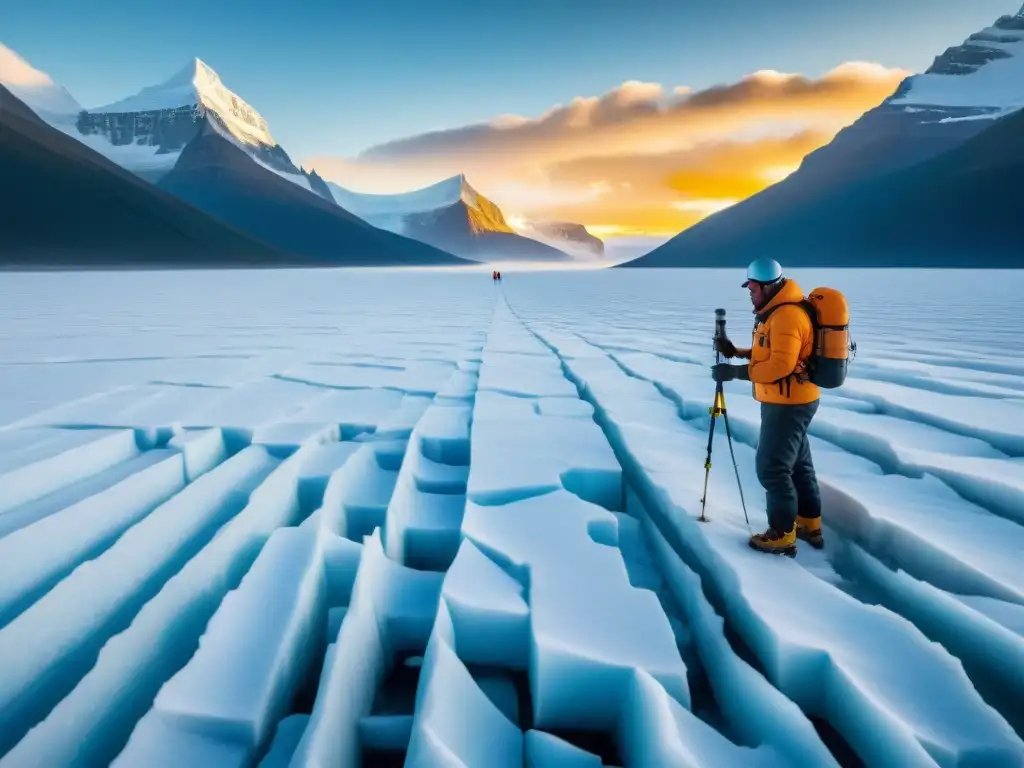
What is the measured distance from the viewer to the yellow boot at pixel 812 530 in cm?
253

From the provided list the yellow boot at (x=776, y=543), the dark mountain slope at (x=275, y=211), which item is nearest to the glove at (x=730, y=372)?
the yellow boot at (x=776, y=543)

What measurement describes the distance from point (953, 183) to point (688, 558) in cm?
11237

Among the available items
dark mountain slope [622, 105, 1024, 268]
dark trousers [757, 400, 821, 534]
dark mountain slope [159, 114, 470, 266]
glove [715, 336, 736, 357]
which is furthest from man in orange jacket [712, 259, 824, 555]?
dark mountain slope [159, 114, 470, 266]

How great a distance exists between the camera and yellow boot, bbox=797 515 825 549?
2.53 metres

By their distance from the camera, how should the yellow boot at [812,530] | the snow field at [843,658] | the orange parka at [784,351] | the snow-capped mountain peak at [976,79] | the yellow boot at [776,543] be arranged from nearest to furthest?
the snow field at [843,658] < the orange parka at [784,351] < the yellow boot at [776,543] < the yellow boot at [812,530] < the snow-capped mountain peak at [976,79]

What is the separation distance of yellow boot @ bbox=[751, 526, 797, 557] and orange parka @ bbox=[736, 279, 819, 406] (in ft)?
1.72

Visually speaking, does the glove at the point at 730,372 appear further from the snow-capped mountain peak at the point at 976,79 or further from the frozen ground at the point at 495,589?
the snow-capped mountain peak at the point at 976,79

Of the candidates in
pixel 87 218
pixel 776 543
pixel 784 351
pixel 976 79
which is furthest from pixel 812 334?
pixel 976 79

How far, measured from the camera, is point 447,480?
3.23m

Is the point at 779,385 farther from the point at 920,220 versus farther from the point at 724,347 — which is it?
the point at 920,220

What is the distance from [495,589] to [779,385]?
136 centimetres

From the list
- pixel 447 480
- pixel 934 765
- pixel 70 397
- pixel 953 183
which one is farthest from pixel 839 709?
pixel 953 183

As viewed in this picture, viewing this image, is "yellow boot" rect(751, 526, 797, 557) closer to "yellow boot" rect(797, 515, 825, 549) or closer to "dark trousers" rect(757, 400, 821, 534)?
"dark trousers" rect(757, 400, 821, 534)

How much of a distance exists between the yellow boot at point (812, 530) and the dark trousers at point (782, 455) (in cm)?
11
